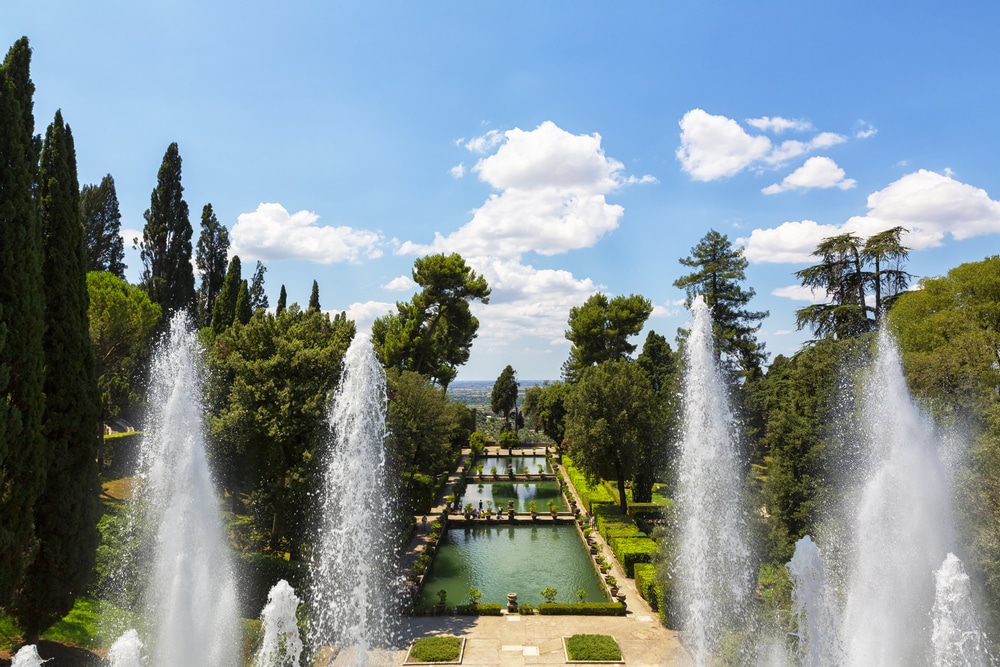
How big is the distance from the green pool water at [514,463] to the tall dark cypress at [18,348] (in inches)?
1451

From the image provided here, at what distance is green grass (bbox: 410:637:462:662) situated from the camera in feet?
45.9

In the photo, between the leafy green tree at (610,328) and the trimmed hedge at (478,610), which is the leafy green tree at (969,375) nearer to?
the trimmed hedge at (478,610)

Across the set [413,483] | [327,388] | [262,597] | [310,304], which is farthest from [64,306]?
[310,304]

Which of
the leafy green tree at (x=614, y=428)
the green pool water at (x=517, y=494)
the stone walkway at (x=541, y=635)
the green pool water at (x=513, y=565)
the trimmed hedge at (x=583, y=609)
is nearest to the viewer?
the stone walkway at (x=541, y=635)

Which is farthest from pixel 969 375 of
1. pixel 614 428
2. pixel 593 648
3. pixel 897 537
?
pixel 593 648

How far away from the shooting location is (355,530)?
44.8ft

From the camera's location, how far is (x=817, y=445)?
17562 millimetres

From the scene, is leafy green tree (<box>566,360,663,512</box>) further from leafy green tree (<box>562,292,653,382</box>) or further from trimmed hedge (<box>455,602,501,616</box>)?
leafy green tree (<box>562,292,653,382</box>)

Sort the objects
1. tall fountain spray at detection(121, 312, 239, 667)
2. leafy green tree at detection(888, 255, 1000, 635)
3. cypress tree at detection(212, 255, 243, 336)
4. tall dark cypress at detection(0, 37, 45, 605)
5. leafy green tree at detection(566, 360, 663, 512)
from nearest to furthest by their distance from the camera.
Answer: tall dark cypress at detection(0, 37, 45, 605), tall fountain spray at detection(121, 312, 239, 667), leafy green tree at detection(888, 255, 1000, 635), leafy green tree at detection(566, 360, 663, 512), cypress tree at detection(212, 255, 243, 336)

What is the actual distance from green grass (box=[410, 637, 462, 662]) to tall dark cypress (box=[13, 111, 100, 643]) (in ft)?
24.5

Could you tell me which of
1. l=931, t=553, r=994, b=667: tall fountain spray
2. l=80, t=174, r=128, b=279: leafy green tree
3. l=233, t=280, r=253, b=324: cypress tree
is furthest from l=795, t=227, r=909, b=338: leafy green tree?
l=80, t=174, r=128, b=279: leafy green tree

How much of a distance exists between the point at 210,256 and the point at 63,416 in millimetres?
45768

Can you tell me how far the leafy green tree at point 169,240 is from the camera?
40.3 meters

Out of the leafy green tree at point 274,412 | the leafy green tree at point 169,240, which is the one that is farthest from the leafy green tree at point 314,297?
the leafy green tree at point 274,412
